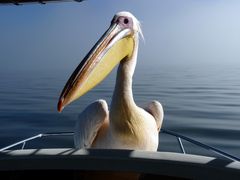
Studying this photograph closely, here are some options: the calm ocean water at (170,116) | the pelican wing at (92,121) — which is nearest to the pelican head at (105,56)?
the pelican wing at (92,121)

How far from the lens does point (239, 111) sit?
11.1 metres

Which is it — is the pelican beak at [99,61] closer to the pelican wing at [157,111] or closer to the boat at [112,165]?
the pelican wing at [157,111]

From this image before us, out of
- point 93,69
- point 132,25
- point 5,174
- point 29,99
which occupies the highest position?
point 132,25

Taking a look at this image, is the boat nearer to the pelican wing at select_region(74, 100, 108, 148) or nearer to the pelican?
the pelican

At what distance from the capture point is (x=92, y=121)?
125 inches

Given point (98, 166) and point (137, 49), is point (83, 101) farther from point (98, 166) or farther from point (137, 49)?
point (98, 166)

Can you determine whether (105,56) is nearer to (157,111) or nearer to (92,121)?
(92,121)

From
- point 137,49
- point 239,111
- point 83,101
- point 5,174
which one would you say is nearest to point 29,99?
point 83,101

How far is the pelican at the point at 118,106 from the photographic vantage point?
2.99 metres

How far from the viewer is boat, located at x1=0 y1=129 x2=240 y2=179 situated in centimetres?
141

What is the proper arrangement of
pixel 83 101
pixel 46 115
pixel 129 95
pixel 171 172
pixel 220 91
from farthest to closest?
1. pixel 220 91
2. pixel 83 101
3. pixel 46 115
4. pixel 129 95
5. pixel 171 172

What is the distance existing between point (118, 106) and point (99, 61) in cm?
40

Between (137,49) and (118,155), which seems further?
(137,49)

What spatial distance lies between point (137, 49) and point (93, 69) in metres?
0.75
